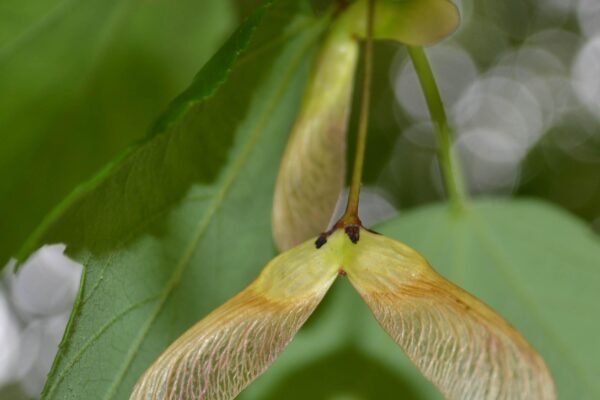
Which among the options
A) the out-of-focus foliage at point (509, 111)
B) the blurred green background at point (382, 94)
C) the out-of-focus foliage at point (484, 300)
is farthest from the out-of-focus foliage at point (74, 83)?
the out-of-focus foliage at point (509, 111)

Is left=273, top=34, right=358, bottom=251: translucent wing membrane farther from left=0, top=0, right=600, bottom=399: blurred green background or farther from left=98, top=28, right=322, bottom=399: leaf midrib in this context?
left=0, top=0, right=600, bottom=399: blurred green background

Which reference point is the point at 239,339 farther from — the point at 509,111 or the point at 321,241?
the point at 509,111

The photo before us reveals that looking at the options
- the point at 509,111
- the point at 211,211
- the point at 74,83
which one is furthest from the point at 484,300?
the point at 509,111

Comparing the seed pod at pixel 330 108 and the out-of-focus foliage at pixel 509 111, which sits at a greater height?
the seed pod at pixel 330 108

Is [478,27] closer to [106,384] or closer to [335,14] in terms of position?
[335,14]

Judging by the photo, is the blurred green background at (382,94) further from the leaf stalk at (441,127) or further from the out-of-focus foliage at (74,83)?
the leaf stalk at (441,127)

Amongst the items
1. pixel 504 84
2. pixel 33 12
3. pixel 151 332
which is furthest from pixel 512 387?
pixel 504 84
